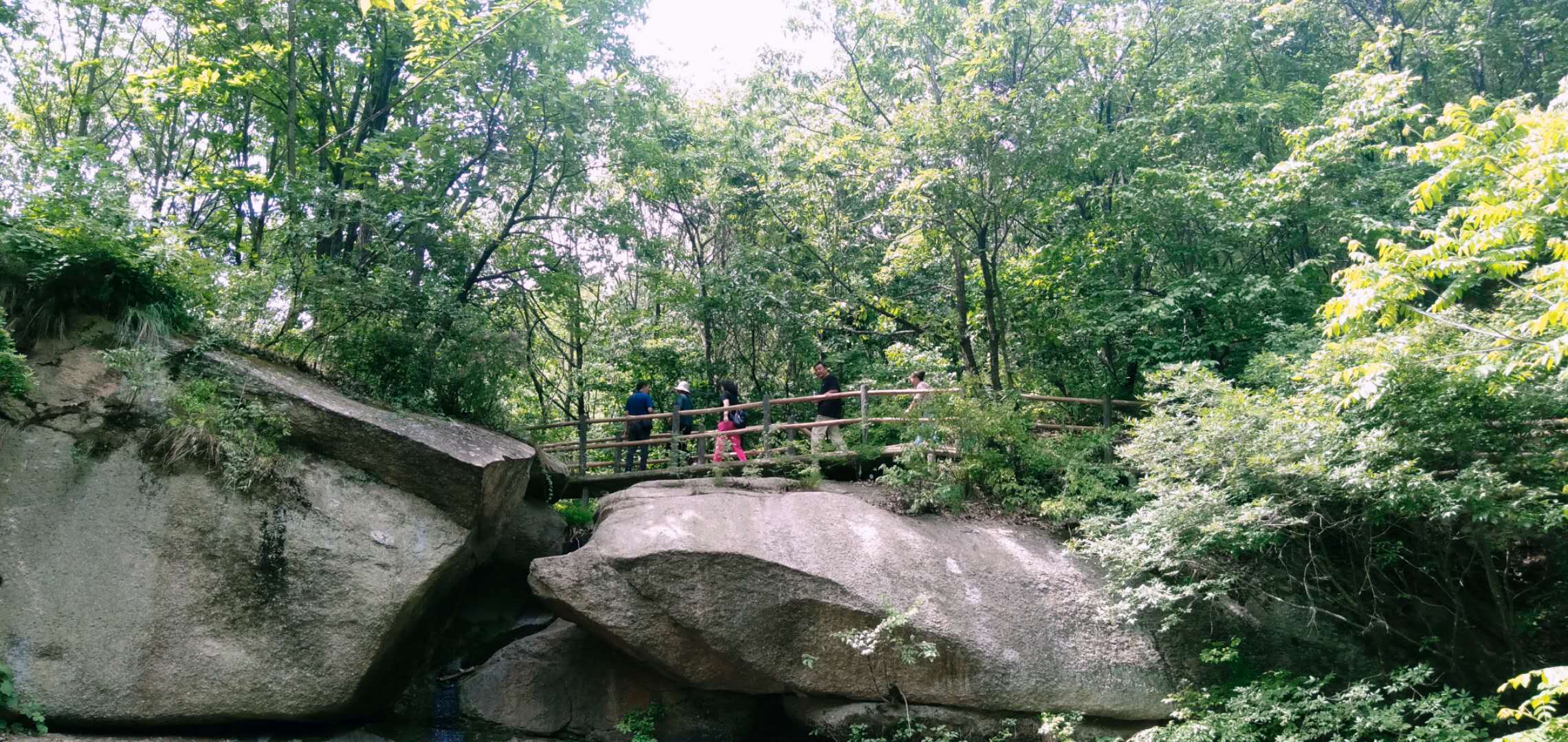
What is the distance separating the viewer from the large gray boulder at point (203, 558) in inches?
330

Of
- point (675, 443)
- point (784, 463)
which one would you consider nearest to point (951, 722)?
point (784, 463)

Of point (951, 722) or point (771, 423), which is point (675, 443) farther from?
point (951, 722)

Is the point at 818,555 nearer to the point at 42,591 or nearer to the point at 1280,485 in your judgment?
the point at 1280,485

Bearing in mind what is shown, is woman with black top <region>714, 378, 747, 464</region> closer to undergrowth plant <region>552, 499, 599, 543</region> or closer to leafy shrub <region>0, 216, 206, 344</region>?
undergrowth plant <region>552, 499, 599, 543</region>

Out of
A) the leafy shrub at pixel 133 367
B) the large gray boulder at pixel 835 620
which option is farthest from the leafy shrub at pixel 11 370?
the large gray boulder at pixel 835 620

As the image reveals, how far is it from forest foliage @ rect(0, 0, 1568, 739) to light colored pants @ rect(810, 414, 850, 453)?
4.80 feet

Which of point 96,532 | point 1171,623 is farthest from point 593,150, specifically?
point 1171,623

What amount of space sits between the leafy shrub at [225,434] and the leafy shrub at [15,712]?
2273 mm

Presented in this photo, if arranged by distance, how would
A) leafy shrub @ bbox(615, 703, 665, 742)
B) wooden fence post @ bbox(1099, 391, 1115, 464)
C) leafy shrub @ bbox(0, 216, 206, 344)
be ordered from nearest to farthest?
leafy shrub @ bbox(0, 216, 206, 344) → leafy shrub @ bbox(615, 703, 665, 742) → wooden fence post @ bbox(1099, 391, 1115, 464)

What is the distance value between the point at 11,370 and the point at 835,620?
818 cm

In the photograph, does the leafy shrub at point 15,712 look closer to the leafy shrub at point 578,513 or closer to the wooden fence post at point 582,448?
the leafy shrub at point 578,513

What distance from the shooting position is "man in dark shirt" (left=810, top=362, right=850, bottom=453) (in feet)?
43.5

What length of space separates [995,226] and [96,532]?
11.5m

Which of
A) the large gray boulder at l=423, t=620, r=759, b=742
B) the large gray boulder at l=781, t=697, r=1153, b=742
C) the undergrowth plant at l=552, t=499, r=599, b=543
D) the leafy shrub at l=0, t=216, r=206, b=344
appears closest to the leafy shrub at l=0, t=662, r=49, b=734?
the leafy shrub at l=0, t=216, r=206, b=344
